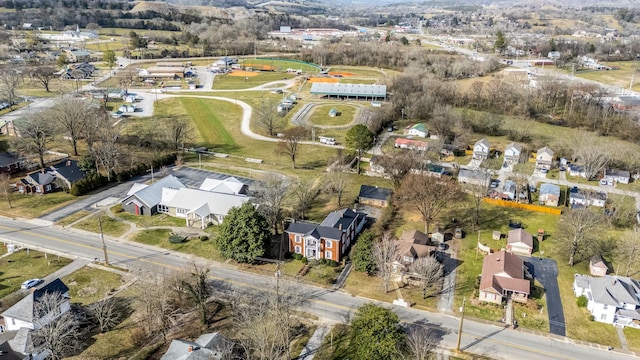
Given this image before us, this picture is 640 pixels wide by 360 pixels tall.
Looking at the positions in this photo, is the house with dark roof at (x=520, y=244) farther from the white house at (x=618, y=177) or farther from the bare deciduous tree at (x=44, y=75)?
the bare deciduous tree at (x=44, y=75)

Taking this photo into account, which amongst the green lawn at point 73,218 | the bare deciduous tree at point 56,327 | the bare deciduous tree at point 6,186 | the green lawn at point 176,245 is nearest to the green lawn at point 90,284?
the bare deciduous tree at point 56,327

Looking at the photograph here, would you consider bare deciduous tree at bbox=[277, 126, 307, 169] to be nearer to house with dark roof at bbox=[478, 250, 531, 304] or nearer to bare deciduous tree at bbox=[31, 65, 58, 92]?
house with dark roof at bbox=[478, 250, 531, 304]

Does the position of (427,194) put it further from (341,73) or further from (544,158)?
(341,73)

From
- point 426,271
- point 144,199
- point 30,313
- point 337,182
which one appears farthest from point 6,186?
point 426,271

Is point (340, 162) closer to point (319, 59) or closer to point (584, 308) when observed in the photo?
point (584, 308)

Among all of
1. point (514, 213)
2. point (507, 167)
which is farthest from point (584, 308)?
point (507, 167)

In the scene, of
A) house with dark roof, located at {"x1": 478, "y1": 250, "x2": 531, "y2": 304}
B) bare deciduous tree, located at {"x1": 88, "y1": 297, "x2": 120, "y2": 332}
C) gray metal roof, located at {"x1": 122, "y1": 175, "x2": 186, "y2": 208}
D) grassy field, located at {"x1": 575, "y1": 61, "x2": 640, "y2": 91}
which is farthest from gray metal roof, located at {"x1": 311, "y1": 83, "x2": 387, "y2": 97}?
bare deciduous tree, located at {"x1": 88, "y1": 297, "x2": 120, "y2": 332}
